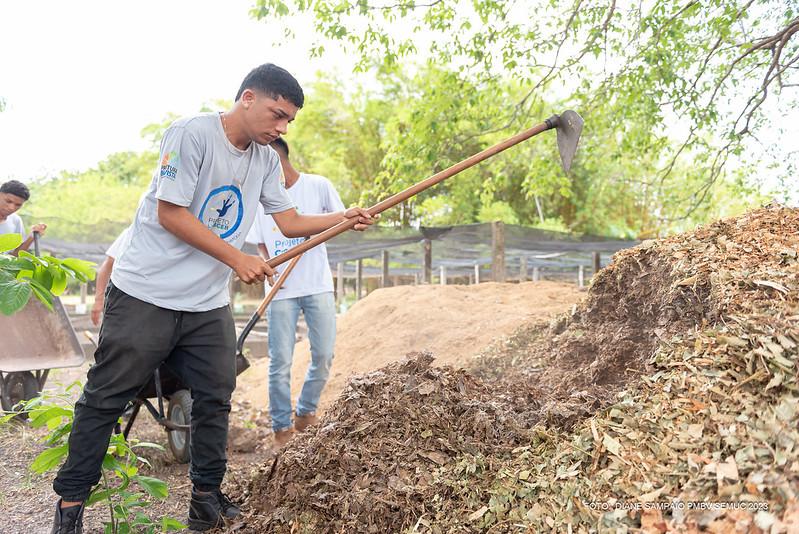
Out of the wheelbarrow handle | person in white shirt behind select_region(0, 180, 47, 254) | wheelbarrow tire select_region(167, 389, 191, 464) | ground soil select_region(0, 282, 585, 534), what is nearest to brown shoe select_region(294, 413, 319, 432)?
ground soil select_region(0, 282, 585, 534)

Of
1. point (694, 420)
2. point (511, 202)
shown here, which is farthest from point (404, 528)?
point (511, 202)

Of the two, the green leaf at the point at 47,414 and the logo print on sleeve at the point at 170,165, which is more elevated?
the logo print on sleeve at the point at 170,165

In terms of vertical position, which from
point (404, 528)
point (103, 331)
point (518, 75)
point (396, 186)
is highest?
point (518, 75)

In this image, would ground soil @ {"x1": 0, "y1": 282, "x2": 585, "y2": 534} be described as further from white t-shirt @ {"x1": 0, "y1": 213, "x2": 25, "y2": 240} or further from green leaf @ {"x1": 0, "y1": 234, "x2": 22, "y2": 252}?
white t-shirt @ {"x1": 0, "y1": 213, "x2": 25, "y2": 240}

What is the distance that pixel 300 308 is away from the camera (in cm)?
406

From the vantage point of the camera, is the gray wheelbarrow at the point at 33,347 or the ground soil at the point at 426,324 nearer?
the gray wheelbarrow at the point at 33,347

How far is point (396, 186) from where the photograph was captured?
22.1ft

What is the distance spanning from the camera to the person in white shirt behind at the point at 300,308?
3.93 metres

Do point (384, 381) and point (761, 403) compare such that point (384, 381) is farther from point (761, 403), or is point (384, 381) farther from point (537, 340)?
point (537, 340)

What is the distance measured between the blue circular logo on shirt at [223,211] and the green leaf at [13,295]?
2.24 feet

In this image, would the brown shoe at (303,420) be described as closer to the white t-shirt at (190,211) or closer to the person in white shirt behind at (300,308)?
the person in white shirt behind at (300,308)

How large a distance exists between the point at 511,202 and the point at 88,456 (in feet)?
77.9

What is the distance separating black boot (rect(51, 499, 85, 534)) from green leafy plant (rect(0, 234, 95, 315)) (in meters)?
0.76

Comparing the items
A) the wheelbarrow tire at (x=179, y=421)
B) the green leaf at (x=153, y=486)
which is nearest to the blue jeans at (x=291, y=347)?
the wheelbarrow tire at (x=179, y=421)
